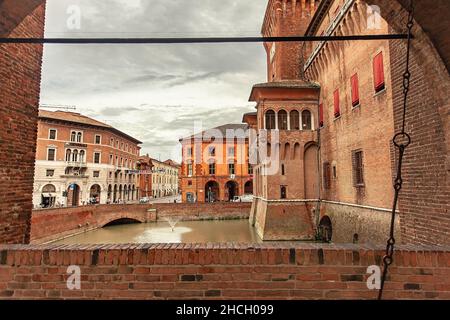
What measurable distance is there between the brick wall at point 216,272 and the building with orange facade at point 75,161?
38.0 meters

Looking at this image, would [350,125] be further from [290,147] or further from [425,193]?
[425,193]

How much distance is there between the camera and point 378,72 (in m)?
12.2

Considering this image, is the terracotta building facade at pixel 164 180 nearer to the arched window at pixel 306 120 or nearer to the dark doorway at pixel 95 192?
the dark doorway at pixel 95 192

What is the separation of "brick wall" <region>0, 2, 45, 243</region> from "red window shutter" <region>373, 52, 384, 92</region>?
40.8 ft

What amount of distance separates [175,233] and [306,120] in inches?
654

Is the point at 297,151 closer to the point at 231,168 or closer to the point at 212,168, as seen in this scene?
the point at 231,168

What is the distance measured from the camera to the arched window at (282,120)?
20922 mm

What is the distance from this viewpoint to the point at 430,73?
404cm

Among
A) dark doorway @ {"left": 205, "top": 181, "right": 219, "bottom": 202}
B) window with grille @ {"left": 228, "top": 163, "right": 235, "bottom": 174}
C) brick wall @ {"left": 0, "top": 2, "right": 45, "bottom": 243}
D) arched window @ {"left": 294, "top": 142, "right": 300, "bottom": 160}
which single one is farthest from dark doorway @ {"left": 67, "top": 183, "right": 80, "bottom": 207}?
brick wall @ {"left": 0, "top": 2, "right": 45, "bottom": 243}

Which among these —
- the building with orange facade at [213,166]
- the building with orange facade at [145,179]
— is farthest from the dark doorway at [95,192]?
the building with orange facade at [145,179]

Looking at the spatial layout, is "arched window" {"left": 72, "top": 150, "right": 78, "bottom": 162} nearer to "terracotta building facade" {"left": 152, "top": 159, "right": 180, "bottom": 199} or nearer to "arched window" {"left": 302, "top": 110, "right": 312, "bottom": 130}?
"terracotta building facade" {"left": 152, "top": 159, "right": 180, "bottom": 199}

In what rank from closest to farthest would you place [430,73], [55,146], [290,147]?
[430,73] → [290,147] → [55,146]
